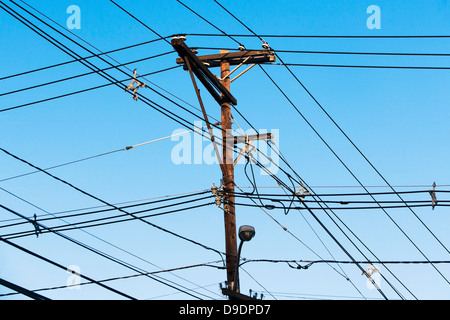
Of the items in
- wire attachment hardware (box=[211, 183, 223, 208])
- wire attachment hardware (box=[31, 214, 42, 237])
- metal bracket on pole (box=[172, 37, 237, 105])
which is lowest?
wire attachment hardware (box=[31, 214, 42, 237])

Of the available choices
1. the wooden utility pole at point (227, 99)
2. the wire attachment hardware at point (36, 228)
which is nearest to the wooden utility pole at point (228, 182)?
the wooden utility pole at point (227, 99)

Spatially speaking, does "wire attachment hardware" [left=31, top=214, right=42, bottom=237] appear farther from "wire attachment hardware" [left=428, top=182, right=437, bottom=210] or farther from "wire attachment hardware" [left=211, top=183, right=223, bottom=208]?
"wire attachment hardware" [left=428, top=182, right=437, bottom=210]

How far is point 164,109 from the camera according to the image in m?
14.5

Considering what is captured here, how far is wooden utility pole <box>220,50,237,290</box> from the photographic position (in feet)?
47.6

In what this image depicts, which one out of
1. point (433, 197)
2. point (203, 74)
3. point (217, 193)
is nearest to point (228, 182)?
point (217, 193)

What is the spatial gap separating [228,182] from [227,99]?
2030 millimetres

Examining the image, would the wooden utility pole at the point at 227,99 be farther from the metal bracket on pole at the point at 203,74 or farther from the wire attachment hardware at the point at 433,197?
the wire attachment hardware at the point at 433,197

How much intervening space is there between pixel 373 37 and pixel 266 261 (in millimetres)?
5918

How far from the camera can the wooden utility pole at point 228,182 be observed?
14508 mm

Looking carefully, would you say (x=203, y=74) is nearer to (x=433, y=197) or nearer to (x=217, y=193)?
(x=217, y=193)

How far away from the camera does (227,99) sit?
52.6ft

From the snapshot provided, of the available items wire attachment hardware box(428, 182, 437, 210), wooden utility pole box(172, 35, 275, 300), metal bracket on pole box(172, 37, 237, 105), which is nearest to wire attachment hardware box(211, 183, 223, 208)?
wooden utility pole box(172, 35, 275, 300)
